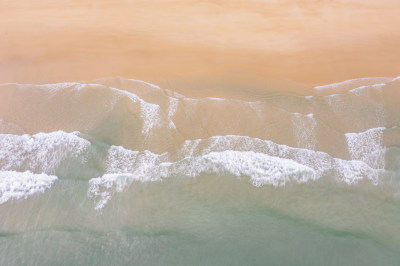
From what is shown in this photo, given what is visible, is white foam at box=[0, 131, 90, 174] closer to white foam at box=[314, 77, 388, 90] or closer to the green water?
the green water

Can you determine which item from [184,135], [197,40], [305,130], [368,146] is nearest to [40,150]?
[184,135]

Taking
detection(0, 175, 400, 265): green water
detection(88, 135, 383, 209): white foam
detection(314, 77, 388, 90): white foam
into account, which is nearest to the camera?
detection(0, 175, 400, 265): green water

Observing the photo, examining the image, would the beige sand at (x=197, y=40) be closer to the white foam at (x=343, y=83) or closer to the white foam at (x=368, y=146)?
the white foam at (x=343, y=83)

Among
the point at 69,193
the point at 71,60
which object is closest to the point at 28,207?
the point at 69,193

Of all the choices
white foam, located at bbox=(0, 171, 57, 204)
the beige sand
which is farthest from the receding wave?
the beige sand

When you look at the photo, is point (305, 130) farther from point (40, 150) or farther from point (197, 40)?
point (40, 150)

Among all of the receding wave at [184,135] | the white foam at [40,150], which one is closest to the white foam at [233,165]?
the receding wave at [184,135]
